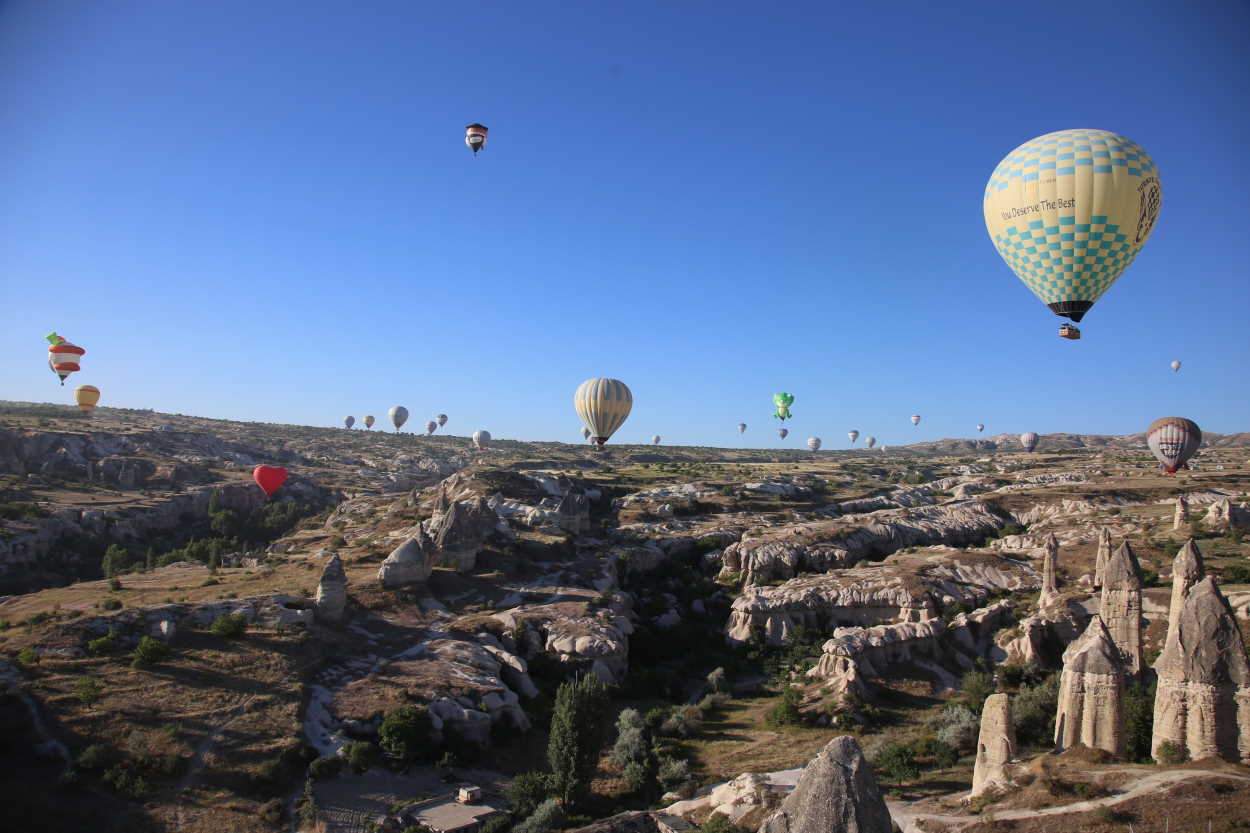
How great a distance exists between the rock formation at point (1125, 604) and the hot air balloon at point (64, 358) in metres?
77.5

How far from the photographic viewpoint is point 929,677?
32625 millimetres

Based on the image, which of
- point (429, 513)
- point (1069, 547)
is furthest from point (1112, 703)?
point (429, 513)

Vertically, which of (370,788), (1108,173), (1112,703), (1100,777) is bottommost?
(370,788)

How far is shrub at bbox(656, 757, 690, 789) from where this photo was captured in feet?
77.6

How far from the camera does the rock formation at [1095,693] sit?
18.4 metres

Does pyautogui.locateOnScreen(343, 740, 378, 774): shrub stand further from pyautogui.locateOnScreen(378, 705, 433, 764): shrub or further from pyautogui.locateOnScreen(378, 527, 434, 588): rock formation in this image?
pyautogui.locateOnScreen(378, 527, 434, 588): rock formation

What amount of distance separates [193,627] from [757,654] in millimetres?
25108

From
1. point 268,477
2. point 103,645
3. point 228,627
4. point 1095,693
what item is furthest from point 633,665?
point 268,477

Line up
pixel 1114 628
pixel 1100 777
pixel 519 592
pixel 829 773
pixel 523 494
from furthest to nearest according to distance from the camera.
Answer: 1. pixel 523 494
2. pixel 519 592
3. pixel 1114 628
4. pixel 1100 777
5. pixel 829 773

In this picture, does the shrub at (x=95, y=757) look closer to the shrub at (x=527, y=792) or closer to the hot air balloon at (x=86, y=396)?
the shrub at (x=527, y=792)

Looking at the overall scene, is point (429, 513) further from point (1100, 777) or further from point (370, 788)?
point (1100, 777)

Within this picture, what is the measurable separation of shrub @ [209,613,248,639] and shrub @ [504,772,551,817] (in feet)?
44.0

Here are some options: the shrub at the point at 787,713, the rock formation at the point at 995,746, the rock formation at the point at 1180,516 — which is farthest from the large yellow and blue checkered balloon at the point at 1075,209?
the rock formation at the point at 1180,516

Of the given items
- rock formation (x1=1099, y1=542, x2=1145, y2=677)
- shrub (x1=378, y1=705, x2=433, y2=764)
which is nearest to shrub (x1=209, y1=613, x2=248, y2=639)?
shrub (x1=378, y1=705, x2=433, y2=764)
